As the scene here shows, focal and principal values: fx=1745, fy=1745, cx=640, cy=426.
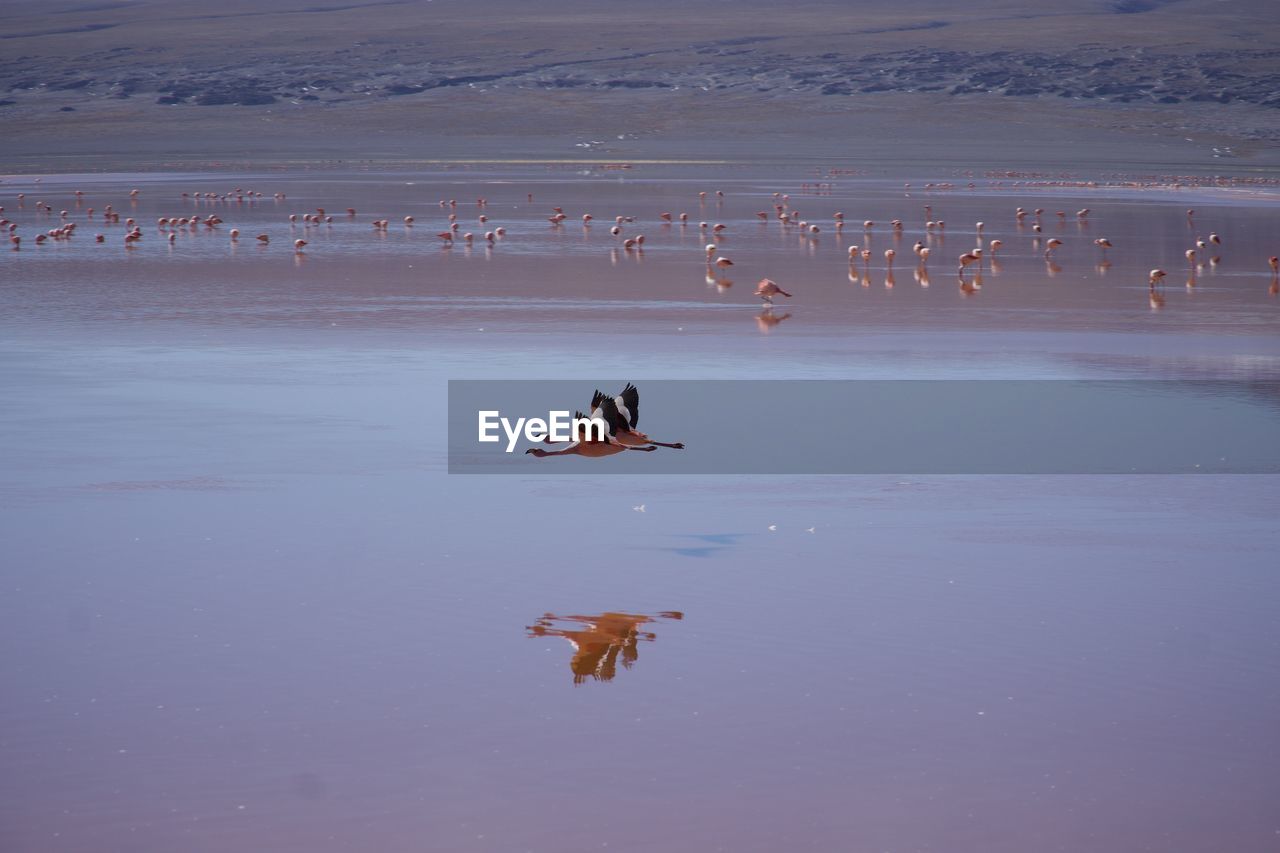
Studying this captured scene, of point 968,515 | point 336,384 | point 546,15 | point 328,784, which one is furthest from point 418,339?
point 546,15

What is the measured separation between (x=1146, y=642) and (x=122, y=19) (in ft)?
415

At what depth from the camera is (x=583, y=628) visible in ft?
21.9

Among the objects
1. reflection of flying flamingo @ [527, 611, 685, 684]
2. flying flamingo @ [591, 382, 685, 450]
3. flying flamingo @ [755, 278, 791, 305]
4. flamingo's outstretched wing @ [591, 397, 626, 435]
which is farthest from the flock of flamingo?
reflection of flying flamingo @ [527, 611, 685, 684]

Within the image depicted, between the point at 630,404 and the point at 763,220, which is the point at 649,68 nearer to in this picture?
the point at 763,220

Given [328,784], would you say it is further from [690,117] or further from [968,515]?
[690,117]

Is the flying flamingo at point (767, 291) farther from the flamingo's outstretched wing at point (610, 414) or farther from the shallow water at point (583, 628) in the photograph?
the flamingo's outstretched wing at point (610, 414)

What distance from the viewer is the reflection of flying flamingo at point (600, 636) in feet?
20.5

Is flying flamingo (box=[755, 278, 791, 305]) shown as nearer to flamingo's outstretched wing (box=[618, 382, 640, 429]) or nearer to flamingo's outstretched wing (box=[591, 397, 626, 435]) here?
flamingo's outstretched wing (box=[618, 382, 640, 429])

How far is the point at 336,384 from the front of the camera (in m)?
12.3

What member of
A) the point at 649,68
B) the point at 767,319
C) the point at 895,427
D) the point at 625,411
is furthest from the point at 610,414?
the point at 649,68

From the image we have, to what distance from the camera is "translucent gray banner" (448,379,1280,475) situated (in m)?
9.73

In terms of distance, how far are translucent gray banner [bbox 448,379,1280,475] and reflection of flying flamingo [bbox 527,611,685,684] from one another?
4.59ft

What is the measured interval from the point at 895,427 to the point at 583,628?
4.56m

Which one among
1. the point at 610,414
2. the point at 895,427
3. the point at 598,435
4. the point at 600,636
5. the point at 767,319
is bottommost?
the point at 767,319
